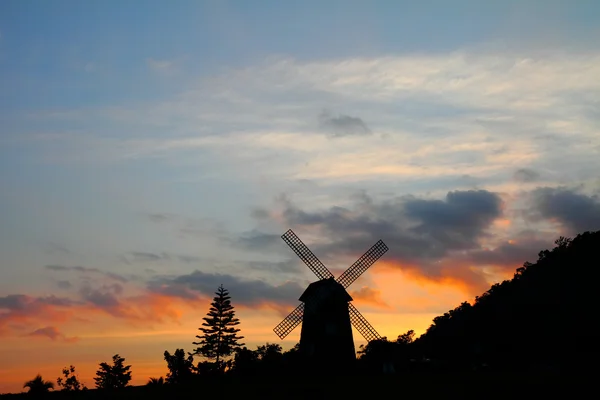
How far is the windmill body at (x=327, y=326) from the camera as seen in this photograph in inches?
2447

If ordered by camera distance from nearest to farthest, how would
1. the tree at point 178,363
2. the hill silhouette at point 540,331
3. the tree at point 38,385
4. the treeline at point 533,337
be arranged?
the tree at point 38,385 < the treeline at point 533,337 < the hill silhouette at point 540,331 < the tree at point 178,363

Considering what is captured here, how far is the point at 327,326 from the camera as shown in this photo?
2467 inches

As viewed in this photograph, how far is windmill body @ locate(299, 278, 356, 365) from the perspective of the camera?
6216 cm

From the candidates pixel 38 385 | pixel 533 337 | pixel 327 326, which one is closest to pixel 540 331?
pixel 533 337

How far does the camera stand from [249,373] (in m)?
64.2

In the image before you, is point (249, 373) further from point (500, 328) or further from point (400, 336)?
point (400, 336)

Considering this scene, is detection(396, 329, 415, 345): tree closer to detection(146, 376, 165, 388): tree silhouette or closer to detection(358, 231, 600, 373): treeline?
detection(358, 231, 600, 373): treeline

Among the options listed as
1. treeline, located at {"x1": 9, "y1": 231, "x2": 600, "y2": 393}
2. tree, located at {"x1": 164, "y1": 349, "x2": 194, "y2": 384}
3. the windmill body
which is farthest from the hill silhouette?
tree, located at {"x1": 164, "y1": 349, "x2": 194, "y2": 384}

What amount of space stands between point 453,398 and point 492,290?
14109cm

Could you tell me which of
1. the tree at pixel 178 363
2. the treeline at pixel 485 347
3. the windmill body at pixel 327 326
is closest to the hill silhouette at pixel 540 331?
the treeline at pixel 485 347

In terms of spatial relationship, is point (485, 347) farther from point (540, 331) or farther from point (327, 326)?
point (327, 326)

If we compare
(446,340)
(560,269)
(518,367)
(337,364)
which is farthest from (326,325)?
(560,269)

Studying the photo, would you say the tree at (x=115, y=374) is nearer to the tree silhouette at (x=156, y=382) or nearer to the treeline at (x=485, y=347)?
the treeline at (x=485, y=347)

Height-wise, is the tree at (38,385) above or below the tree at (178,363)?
below
